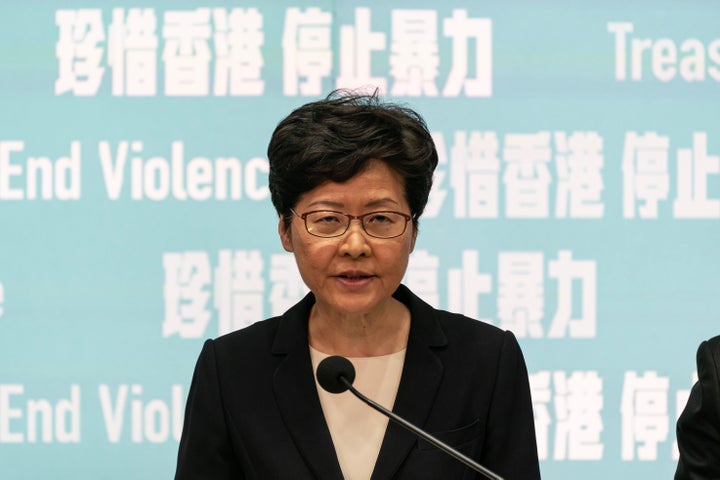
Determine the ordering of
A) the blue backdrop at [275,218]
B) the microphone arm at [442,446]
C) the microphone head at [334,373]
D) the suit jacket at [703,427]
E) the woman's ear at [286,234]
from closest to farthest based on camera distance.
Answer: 1. the microphone arm at [442,446]
2. the microphone head at [334,373]
3. the suit jacket at [703,427]
4. the woman's ear at [286,234]
5. the blue backdrop at [275,218]

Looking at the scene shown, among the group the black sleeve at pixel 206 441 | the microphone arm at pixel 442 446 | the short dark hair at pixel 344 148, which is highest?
the short dark hair at pixel 344 148

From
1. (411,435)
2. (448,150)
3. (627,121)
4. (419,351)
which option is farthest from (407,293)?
(627,121)

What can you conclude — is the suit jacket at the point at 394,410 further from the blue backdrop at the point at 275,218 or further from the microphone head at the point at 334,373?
the blue backdrop at the point at 275,218

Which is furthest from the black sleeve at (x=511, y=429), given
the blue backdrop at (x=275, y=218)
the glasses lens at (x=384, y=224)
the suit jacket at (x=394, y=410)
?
the blue backdrop at (x=275, y=218)

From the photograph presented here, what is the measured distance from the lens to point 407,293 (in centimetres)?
163

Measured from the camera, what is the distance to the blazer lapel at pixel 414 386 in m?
1.43

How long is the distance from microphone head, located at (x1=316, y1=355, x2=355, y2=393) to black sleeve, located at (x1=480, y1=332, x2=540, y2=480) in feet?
1.00

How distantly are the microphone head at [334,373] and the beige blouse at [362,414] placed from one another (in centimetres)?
23

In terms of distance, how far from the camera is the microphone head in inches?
50.1

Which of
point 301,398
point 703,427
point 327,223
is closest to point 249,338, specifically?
point 301,398

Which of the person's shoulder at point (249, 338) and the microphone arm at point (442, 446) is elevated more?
the person's shoulder at point (249, 338)

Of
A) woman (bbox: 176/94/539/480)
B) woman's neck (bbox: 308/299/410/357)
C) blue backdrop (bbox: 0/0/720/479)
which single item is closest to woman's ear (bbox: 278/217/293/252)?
woman (bbox: 176/94/539/480)

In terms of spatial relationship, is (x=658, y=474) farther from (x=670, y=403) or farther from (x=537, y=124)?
(x=537, y=124)

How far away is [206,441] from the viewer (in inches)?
58.4
